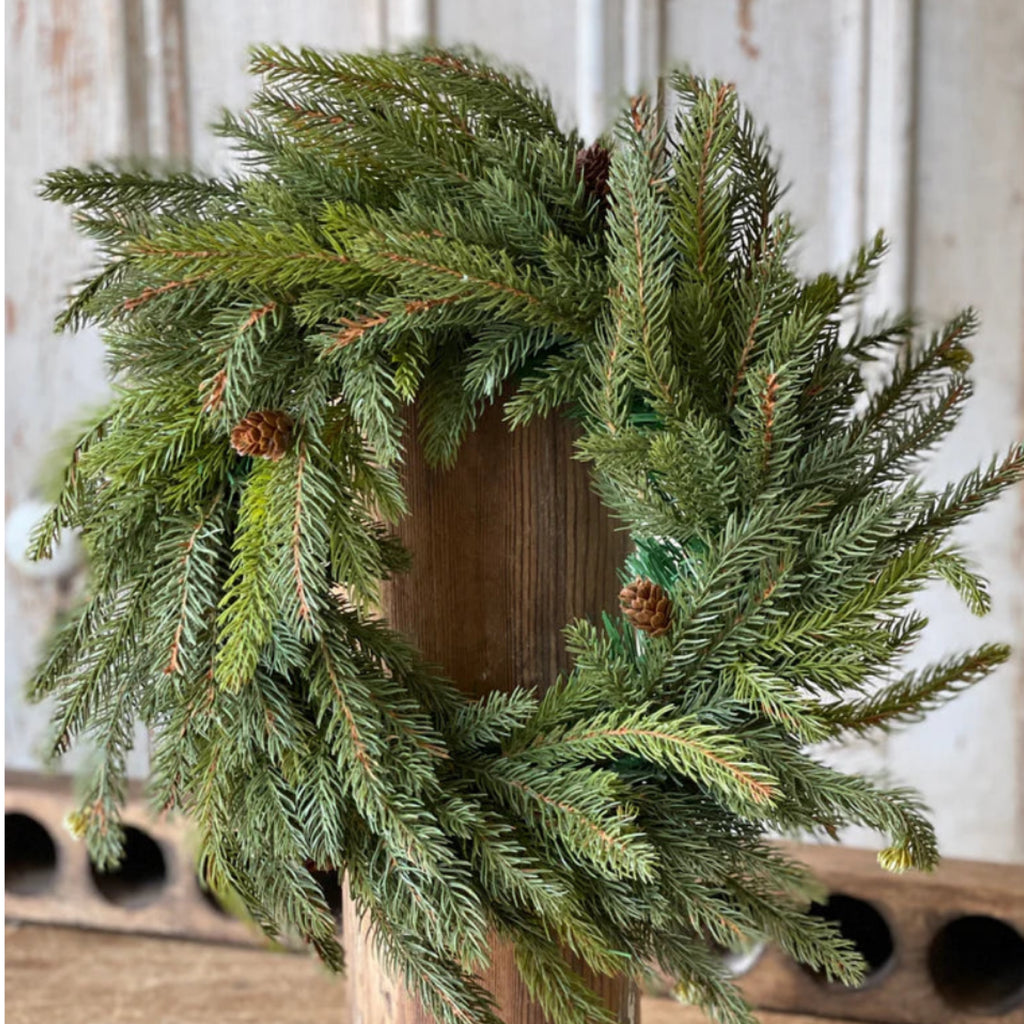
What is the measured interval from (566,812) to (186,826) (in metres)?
0.59

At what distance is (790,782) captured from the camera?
22.4 inches

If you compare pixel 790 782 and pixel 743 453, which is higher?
pixel 743 453

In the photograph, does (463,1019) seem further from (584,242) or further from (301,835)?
(584,242)

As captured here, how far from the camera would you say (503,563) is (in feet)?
2.03

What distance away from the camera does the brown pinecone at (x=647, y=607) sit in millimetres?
545

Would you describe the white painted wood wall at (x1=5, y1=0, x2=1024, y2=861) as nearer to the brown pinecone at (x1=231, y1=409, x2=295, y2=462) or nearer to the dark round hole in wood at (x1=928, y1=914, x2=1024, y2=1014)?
the dark round hole in wood at (x1=928, y1=914, x2=1024, y2=1014)

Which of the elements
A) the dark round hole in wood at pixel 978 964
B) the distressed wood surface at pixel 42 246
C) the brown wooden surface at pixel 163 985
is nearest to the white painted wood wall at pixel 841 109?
the distressed wood surface at pixel 42 246

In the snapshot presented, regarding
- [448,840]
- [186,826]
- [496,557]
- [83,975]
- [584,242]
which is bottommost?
[83,975]

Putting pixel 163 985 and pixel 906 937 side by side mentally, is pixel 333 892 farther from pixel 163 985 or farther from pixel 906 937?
pixel 906 937

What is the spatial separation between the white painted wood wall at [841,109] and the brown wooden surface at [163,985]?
1.58 feet

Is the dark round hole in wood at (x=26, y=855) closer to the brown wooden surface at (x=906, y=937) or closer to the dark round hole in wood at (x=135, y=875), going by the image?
the dark round hole in wood at (x=135, y=875)

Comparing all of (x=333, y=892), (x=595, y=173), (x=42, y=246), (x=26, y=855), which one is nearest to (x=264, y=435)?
(x=595, y=173)

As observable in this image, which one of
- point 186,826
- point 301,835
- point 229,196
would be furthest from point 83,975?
point 229,196

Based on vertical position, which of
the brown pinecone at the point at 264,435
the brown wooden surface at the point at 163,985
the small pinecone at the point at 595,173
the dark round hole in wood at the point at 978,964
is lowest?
the brown wooden surface at the point at 163,985
